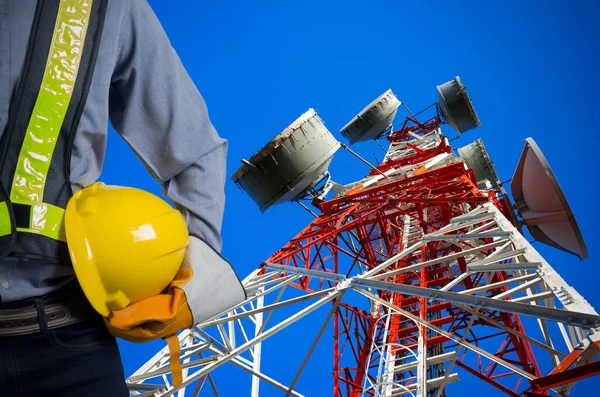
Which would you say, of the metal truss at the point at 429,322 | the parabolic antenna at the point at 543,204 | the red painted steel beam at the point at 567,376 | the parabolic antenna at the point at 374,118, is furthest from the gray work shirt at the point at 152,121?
the parabolic antenna at the point at 374,118

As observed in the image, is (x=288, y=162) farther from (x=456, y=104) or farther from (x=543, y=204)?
(x=456, y=104)

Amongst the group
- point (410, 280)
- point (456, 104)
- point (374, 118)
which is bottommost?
point (410, 280)

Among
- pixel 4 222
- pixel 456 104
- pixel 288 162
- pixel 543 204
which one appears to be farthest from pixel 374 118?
pixel 4 222

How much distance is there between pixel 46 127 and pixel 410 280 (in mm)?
9980

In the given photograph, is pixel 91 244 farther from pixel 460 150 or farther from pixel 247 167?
pixel 460 150

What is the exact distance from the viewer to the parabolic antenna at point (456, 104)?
678 inches

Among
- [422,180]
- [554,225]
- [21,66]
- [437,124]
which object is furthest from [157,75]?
[437,124]

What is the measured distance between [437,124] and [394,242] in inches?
331

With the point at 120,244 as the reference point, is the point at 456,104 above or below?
above

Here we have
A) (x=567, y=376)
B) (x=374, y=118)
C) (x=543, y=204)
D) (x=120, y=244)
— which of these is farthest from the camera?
(x=374, y=118)

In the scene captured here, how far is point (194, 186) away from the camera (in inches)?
91.2

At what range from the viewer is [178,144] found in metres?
2.34

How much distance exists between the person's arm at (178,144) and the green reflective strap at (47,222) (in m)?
0.50

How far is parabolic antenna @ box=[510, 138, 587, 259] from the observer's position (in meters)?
7.87
